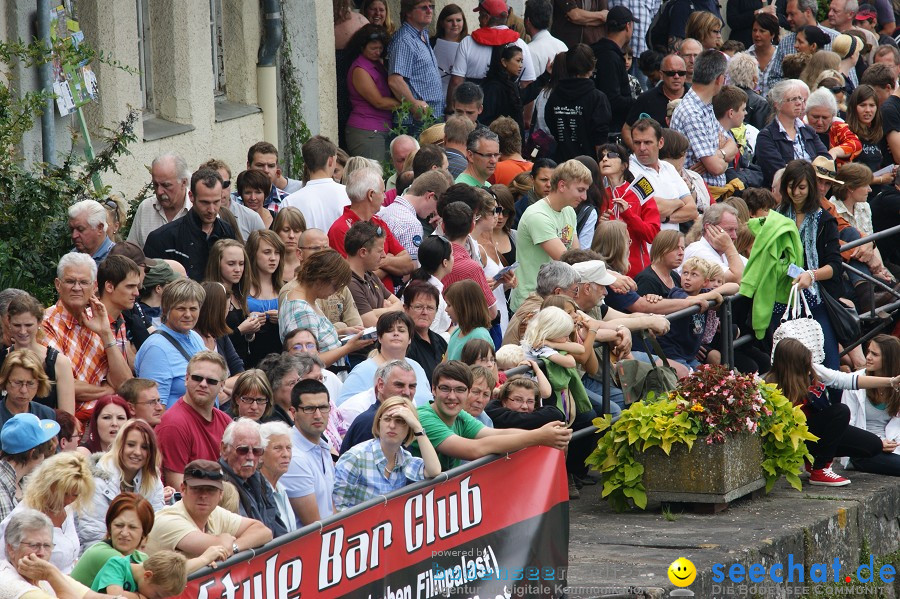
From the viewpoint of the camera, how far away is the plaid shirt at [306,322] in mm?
9641

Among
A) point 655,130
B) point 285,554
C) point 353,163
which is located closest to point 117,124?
point 353,163

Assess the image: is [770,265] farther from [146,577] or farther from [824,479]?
[146,577]

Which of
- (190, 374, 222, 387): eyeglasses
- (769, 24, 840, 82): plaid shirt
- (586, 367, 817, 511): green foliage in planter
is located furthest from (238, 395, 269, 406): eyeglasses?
(769, 24, 840, 82): plaid shirt

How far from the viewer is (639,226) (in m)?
12.4

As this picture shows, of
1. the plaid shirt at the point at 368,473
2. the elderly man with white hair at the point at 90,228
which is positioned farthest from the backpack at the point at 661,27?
→ the plaid shirt at the point at 368,473

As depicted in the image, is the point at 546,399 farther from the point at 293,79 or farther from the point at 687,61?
the point at 687,61

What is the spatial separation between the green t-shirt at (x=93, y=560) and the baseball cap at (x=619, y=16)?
1020cm

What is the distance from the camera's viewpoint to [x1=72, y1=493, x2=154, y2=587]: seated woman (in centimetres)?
671

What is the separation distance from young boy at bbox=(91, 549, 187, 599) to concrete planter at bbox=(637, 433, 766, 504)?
14.3ft

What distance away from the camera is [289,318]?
9.66 m

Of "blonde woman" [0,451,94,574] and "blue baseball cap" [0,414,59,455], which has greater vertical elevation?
"blue baseball cap" [0,414,59,455]

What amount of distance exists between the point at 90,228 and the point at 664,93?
6.88 m

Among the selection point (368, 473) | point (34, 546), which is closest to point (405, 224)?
point (368, 473)

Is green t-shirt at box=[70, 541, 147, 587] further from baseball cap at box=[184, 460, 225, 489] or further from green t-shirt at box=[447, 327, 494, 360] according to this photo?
green t-shirt at box=[447, 327, 494, 360]
